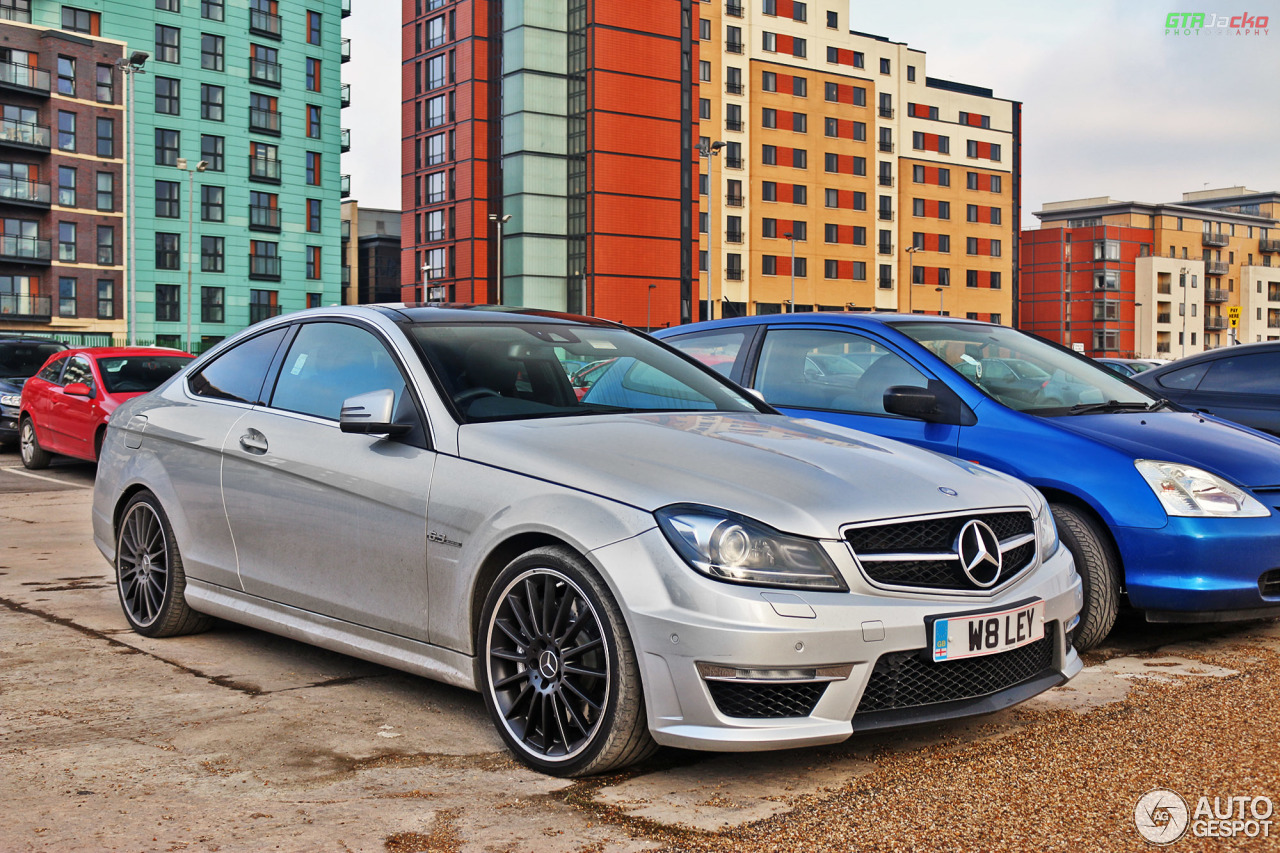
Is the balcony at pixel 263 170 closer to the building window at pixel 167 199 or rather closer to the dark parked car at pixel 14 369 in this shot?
the building window at pixel 167 199

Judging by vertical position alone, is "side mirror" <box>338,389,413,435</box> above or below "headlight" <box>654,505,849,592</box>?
above

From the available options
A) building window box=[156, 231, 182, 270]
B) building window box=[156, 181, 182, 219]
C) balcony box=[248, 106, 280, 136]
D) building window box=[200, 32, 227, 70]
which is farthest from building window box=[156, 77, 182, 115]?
building window box=[156, 231, 182, 270]

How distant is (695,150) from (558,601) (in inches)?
2661

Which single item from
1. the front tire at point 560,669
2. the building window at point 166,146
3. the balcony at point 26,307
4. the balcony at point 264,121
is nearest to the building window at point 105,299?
the balcony at point 26,307

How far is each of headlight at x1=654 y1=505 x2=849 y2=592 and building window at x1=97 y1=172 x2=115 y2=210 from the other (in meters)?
57.9

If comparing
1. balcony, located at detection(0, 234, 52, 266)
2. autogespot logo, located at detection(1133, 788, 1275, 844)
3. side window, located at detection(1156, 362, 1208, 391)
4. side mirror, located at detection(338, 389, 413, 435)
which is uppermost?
balcony, located at detection(0, 234, 52, 266)

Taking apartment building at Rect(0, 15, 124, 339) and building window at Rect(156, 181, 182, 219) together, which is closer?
apartment building at Rect(0, 15, 124, 339)

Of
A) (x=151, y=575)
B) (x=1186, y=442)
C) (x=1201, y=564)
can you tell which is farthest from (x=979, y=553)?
(x=151, y=575)

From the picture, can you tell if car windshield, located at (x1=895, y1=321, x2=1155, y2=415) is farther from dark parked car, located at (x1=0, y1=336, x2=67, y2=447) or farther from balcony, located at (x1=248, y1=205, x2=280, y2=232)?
balcony, located at (x1=248, y1=205, x2=280, y2=232)

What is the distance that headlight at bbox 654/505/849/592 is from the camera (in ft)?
10.9

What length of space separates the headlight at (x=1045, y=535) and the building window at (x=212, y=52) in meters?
62.2

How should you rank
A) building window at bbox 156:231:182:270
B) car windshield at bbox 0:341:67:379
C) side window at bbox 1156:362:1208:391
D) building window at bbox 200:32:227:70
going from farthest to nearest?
building window at bbox 200:32:227:70 → building window at bbox 156:231:182:270 → car windshield at bbox 0:341:67:379 → side window at bbox 1156:362:1208:391

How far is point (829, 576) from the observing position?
3.36 meters

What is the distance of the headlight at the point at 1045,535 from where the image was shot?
13.0 feet
